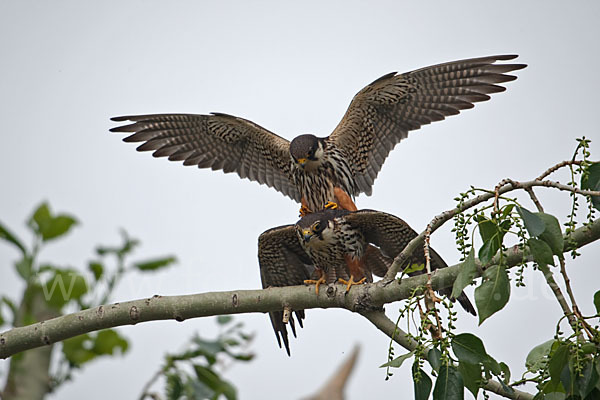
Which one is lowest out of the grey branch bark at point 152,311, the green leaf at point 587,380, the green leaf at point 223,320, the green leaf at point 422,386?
the green leaf at point 587,380

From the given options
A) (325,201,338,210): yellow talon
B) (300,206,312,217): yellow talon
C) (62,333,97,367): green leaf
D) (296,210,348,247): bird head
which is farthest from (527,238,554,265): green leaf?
(62,333,97,367): green leaf

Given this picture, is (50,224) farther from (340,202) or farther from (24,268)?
(340,202)

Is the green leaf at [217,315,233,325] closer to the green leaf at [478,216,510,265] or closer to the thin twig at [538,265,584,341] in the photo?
the thin twig at [538,265,584,341]

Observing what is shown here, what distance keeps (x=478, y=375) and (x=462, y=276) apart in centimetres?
35

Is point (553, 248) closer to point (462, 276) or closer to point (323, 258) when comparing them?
point (462, 276)

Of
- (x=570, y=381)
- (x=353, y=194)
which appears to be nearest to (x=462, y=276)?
(x=570, y=381)

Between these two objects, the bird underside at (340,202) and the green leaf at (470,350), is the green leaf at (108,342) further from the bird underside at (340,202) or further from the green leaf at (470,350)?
the green leaf at (470,350)

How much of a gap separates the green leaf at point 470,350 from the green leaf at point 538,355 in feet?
1.82

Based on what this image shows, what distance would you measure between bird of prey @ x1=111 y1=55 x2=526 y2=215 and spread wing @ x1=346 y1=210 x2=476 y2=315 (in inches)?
33.4

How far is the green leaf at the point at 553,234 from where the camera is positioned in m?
2.42

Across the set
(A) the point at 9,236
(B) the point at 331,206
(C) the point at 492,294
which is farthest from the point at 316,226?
(A) the point at 9,236

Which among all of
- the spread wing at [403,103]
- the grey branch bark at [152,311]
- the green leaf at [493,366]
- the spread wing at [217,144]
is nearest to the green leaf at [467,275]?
the green leaf at [493,366]

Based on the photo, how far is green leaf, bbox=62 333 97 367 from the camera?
6.07 m

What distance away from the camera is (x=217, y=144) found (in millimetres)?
6234
